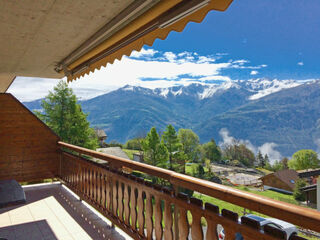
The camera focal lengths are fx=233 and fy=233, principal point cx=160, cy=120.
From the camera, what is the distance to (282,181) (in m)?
45.8

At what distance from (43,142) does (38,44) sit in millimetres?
2543

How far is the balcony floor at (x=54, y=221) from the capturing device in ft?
8.77

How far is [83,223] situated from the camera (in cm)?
300

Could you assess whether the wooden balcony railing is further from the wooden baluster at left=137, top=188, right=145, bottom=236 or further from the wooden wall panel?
the wooden wall panel

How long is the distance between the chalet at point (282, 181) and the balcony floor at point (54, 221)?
160 feet

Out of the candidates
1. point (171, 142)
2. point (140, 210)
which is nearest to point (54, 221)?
point (140, 210)

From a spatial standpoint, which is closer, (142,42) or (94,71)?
(142,42)

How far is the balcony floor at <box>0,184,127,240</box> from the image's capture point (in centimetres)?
267

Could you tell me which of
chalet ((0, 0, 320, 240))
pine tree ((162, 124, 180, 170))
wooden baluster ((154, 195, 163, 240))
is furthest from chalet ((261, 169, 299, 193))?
wooden baluster ((154, 195, 163, 240))

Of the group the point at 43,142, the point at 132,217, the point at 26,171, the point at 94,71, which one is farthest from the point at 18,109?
the point at 132,217

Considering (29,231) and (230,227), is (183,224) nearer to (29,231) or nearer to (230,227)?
(230,227)

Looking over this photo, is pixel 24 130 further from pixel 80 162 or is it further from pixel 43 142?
pixel 80 162

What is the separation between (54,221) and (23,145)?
2191 millimetres

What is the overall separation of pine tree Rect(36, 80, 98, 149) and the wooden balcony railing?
16739mm
